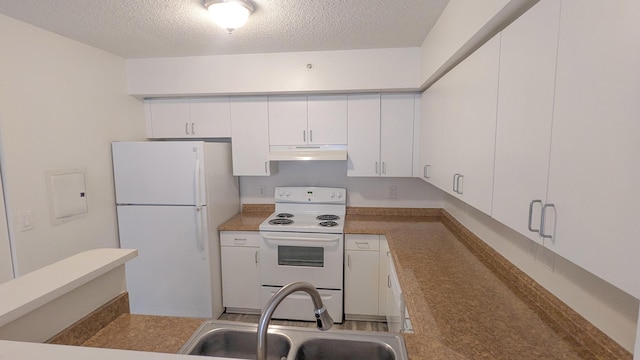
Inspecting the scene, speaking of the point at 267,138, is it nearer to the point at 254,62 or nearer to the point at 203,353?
the point at 254,62

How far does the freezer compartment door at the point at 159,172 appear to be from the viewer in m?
2.55

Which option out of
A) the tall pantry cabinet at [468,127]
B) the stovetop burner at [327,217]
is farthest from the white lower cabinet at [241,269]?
the tall pantry cabinet at [468,127]

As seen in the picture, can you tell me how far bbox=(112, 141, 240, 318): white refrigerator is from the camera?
8.44 feet

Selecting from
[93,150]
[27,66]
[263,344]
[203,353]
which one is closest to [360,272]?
[203,353]

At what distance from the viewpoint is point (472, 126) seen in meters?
1.49

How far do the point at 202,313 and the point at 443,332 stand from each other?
2301 millimetres

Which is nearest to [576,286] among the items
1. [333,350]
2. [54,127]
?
[333,350]

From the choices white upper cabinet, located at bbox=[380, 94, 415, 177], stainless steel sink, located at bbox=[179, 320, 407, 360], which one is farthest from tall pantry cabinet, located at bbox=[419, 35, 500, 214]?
stainless steel sink, located at bbox=[179, 320, 407, 360]

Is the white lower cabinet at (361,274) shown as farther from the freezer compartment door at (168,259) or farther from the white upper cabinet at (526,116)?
the white upper cabinet at (526,116)

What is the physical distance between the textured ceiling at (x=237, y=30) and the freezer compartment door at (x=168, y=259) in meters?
1.39

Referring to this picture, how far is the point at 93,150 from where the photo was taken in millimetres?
2475

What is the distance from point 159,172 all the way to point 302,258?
1485 millimetres

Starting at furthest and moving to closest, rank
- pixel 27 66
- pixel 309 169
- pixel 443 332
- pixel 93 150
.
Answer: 1. pixel 309 169
2. pixel 93 150
3. pixel 27 66
4. pixel 443 332

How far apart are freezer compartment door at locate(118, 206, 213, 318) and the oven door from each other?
539 millimetres
